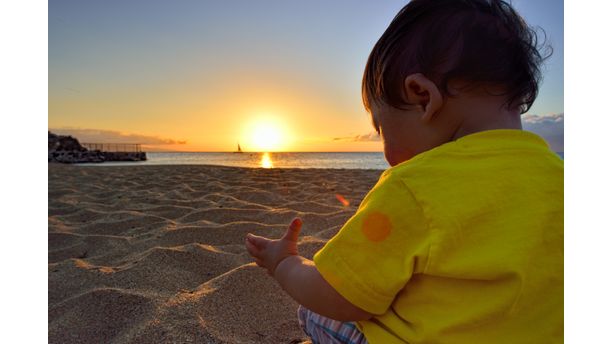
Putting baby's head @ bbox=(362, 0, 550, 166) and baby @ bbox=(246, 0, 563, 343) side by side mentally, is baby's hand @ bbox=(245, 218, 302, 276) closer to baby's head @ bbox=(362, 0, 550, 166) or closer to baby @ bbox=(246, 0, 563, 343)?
baby @ bbox=(246, 0, 563, 343)

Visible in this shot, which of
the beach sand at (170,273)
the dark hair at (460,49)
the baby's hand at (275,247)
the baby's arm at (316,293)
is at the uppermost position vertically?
the dark hair at (460,49)

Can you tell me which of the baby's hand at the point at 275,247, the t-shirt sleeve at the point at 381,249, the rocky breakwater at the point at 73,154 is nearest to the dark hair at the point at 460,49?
the t-shirt sleeve at the point at 381,249

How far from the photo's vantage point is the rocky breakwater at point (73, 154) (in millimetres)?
16891

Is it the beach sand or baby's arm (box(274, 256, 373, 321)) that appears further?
the beach sand

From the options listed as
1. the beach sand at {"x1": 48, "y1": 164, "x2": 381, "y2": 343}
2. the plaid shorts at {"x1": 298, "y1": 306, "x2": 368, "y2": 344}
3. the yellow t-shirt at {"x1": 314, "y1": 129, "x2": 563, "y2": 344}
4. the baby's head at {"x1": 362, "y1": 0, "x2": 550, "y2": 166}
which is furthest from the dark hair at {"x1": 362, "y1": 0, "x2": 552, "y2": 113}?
the beach sand at {"x1": 48, "y1": 164, "x2": 381, "y2": 343}

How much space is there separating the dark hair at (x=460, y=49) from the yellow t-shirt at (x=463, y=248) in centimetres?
17

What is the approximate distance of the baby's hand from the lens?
3.21 ft

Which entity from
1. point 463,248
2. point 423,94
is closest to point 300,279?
point 463,248

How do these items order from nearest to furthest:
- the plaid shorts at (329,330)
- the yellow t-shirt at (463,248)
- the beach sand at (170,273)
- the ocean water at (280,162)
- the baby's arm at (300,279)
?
1. the yellow t-shirt at (463,248)
2. the baby's arm at (300,279)
3. the plaid shorts at (329,330)
4. the beach sand at (170,273)
5. the ocean water at (280,162)

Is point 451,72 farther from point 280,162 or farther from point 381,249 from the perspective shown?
point 280,162

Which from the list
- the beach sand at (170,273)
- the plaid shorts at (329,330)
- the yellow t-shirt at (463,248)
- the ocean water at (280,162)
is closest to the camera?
the yellow t-shirt at (463,248)

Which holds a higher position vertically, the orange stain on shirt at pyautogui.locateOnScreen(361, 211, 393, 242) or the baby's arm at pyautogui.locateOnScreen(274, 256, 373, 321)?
the orange stain on shirt at pyautogui.locateOnScreen(361, 211, 393, 242)

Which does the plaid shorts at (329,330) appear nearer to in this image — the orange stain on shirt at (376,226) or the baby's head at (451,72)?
the orange stain on shirt at (376,226)
